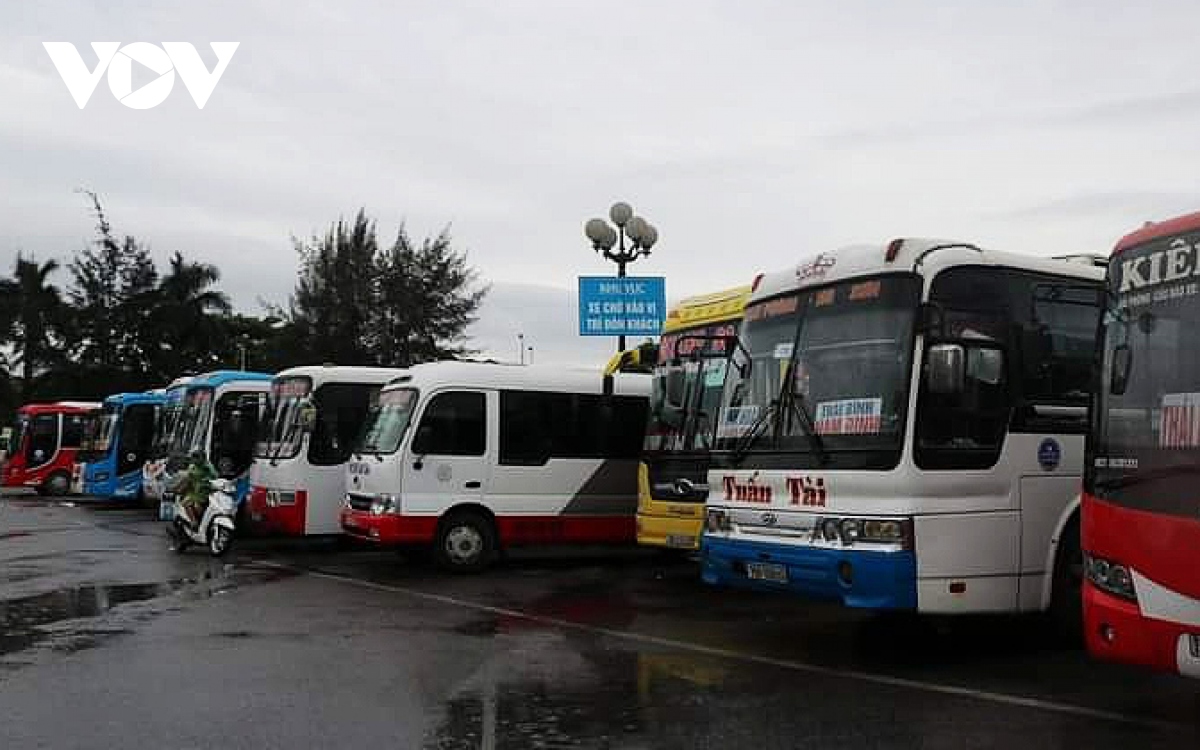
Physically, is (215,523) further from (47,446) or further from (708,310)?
(47,446)

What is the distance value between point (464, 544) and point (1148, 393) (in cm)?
963

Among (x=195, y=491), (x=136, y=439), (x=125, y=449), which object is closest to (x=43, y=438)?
(x=125, y=449)

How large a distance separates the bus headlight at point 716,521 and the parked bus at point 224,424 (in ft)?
39.3

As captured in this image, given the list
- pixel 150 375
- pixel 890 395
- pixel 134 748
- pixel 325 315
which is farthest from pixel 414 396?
pixel 150 375

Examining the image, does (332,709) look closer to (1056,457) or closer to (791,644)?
(791,644)

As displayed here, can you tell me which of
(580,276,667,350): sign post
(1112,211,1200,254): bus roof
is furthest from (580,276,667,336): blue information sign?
(1112,211,1200,254): bus roof

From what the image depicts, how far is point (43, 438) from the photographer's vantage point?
33.7 meters

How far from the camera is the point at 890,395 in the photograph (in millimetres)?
8406

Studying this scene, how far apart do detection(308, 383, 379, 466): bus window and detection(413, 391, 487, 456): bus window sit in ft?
8.42

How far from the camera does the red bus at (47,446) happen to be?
109 ft

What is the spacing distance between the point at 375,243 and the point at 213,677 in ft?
115

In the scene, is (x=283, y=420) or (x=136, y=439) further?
(x=136, y=439)

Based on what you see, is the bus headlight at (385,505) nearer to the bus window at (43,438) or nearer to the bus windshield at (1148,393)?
the bus windshield at (1148,393)

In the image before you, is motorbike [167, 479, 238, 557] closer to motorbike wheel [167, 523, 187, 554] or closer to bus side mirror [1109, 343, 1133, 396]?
motorbike wheel [167, 523, 187, 554]
